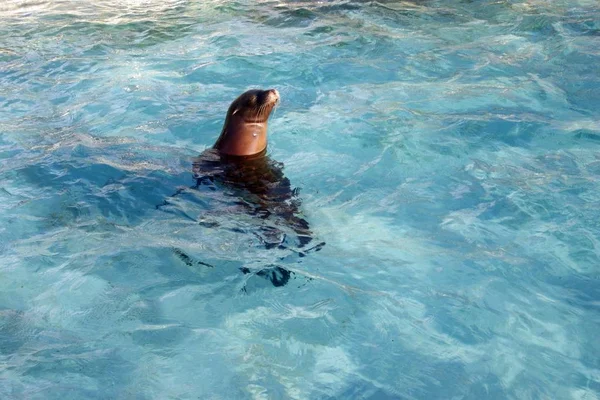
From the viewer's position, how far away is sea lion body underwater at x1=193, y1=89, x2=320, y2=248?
14.6 ft

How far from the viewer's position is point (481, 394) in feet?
10.9

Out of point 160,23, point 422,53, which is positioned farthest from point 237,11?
point 422,53

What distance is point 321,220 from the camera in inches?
187

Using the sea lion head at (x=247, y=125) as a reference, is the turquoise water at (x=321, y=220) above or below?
below

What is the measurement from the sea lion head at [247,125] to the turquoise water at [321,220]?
0.34 metres

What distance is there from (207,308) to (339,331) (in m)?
0.69

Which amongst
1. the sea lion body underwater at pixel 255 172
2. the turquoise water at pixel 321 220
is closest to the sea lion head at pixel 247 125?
the sea lion body underwater at pixel 255 172

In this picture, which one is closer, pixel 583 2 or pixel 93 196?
pixel 93 196

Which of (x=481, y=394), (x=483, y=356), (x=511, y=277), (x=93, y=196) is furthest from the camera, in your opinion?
(x=93, y=196)

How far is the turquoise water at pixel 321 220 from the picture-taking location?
3490 millimetres

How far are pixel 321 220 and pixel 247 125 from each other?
1.02 metres

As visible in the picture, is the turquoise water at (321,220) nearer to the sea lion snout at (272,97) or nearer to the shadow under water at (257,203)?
the shadow under water at (257,203)

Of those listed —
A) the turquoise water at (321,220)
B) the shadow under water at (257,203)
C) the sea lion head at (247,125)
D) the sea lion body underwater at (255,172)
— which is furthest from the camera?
the sea lion head at (247,125)

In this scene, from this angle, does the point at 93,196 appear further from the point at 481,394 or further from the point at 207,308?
the point at 481,394
